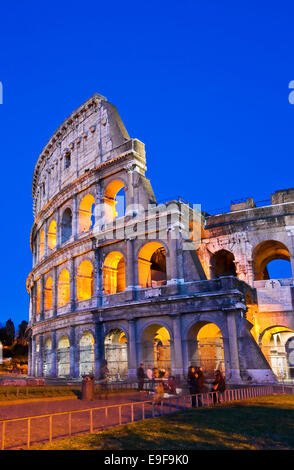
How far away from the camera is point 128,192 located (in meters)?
24.5

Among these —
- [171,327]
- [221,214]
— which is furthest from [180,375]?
[221,214]

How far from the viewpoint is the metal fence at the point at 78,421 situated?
8.07 meters

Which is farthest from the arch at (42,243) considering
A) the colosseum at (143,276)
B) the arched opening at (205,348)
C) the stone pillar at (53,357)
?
the arched opening at (205,348)

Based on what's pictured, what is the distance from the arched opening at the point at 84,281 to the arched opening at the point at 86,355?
2.39m

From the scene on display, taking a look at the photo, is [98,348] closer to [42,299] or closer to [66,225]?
[42,299]

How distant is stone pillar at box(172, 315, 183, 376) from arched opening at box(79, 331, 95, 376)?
20.1 ft

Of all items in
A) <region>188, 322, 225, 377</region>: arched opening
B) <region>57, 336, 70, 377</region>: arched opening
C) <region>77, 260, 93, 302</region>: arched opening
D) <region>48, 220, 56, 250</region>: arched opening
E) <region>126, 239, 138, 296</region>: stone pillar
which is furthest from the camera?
<region>48, 220, 56, 250</region>: arched opening

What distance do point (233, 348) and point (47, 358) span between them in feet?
48.7

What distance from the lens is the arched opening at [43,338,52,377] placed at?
27.9 metres

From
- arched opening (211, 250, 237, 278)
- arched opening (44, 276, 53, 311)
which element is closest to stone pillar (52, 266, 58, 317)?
arched opening (44, 276, 53, 311)

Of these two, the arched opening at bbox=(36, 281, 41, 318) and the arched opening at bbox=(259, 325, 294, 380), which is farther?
the arched opening at bbox=(36, 281, 41, 318)

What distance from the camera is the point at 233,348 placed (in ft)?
62.1

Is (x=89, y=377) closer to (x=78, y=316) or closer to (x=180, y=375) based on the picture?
(x=180, y=375)

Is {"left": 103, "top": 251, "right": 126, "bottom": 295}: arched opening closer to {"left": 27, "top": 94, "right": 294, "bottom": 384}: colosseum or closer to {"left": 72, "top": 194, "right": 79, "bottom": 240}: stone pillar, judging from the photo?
{"left": 27, "top": 94, "right": 294, "bottom": 384}: colosseum
